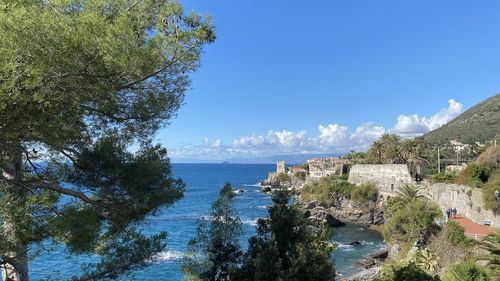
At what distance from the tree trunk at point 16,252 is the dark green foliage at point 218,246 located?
12.9 ft

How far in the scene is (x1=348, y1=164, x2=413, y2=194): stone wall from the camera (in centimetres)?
4562

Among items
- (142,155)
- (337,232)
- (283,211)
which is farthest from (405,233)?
(142,155)

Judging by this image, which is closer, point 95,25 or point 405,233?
point 95,25

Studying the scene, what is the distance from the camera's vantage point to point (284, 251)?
380 inches

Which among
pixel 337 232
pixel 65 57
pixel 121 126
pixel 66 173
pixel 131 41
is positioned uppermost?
pixel 131 41

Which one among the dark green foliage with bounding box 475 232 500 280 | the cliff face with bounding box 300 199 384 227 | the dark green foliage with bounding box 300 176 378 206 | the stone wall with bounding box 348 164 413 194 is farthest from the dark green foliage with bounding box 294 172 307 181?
the dark green foliage with bounding box 475 232 500 280

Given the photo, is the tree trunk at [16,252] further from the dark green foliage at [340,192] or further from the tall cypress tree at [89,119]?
the dark green foliage at [340,192]

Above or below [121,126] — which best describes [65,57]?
above

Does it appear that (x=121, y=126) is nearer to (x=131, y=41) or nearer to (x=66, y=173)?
(x=66, y=173)

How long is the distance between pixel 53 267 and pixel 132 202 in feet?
64.9

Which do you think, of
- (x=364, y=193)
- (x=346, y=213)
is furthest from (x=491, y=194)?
(x=364, y=193)

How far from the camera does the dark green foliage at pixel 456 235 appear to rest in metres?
21.8

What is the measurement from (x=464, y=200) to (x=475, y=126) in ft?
294

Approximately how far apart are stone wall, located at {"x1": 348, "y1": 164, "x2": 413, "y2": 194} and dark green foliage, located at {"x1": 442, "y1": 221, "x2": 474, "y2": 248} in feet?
64.8
